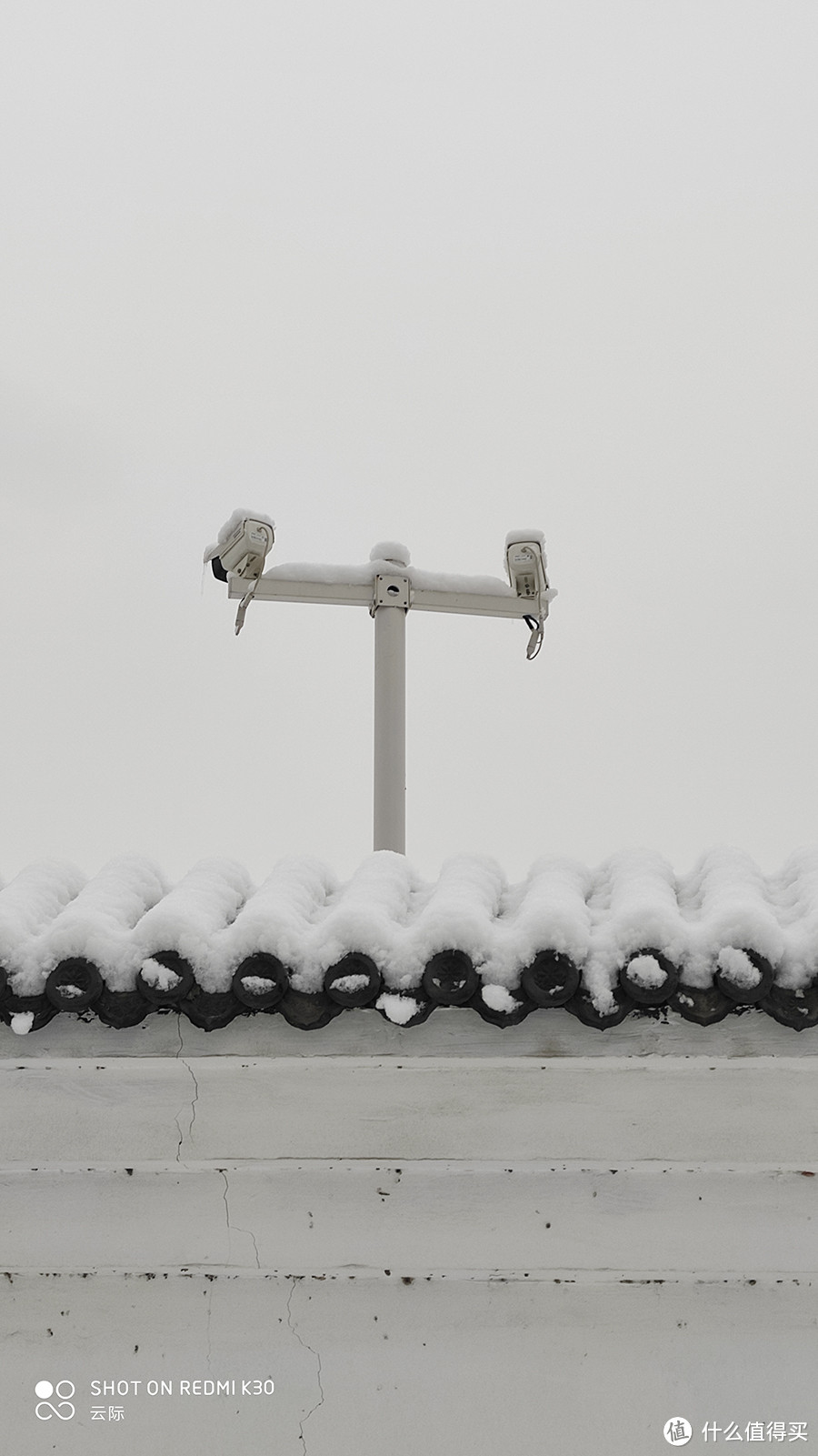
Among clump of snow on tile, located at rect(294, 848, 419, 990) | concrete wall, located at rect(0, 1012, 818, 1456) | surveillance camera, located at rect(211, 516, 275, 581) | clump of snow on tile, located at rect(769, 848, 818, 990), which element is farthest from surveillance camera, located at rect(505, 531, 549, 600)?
concrete wall, located at rect(0, 1012, 818, 1456)

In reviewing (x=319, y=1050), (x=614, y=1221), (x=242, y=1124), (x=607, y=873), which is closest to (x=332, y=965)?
(x=319, y=1050)

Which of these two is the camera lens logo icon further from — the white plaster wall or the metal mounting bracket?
the metal mounting bracket

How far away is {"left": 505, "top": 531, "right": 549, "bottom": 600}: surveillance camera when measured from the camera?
4.91 metres

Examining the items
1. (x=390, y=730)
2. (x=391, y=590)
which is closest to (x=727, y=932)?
(x=390, y=730)

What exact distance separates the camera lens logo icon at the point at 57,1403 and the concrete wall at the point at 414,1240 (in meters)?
0.01

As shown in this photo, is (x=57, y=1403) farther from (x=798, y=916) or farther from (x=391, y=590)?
(x=391, y=590)

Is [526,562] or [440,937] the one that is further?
[526,562]

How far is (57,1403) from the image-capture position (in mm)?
2275

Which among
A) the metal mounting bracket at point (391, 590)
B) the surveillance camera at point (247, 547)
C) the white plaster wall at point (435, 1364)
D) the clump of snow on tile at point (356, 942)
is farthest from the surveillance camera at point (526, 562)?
the white plaster wall at point (435, 1364)

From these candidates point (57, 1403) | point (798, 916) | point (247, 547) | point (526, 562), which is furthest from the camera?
point (526, 562)

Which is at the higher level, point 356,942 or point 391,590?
point 391,590

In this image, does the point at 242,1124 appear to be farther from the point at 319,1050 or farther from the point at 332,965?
the point at 332,965

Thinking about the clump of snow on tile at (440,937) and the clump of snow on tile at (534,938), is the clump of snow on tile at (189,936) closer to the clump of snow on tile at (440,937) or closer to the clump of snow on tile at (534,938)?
the clump of snow on tile at (440,937)

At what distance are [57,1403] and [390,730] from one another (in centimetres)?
296
